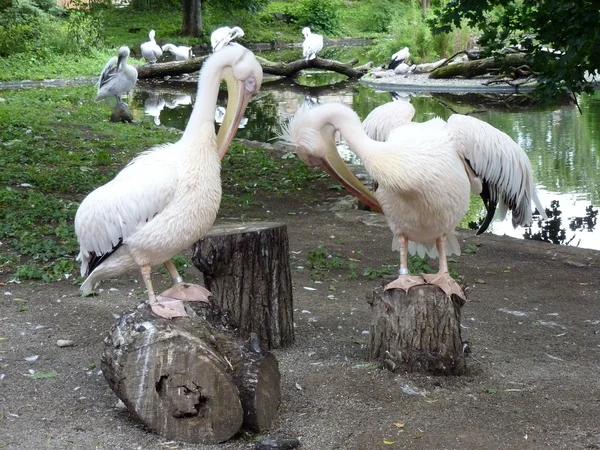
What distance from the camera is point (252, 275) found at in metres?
4.37

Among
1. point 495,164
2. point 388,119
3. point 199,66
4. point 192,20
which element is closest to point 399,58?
point 199,66

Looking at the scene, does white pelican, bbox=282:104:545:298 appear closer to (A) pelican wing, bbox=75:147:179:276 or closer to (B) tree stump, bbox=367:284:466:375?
(B) tree stump, bbox=367:284:466:375

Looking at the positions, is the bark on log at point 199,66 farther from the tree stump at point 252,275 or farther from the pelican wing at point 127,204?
the pelican wing at point 127,204

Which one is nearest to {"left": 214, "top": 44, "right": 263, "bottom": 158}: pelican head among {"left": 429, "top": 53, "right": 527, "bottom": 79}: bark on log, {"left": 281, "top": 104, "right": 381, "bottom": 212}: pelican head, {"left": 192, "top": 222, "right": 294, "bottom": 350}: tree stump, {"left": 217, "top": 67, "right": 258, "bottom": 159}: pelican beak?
{"left": 217, "top": 67, "right": 258, "bottom": 159}: pelican beak

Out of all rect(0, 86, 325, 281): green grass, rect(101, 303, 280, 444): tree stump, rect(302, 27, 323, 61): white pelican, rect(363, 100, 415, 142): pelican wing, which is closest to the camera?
rect(101, 303, 280, 444): tree stump

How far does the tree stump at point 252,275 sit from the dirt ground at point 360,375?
168mm

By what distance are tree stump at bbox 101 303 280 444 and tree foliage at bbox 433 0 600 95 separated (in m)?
Answer: 3.98

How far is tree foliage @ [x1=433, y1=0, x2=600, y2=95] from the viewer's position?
626 cm

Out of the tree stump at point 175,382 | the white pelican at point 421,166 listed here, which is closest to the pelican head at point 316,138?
the white pelican at point 421,166

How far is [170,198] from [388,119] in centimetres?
150

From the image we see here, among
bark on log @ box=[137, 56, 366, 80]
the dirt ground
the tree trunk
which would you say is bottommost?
the dirt ground

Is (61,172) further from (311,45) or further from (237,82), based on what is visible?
(311,45)

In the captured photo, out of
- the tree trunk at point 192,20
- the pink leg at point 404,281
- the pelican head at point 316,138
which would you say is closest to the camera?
the pelican head at point 316,138

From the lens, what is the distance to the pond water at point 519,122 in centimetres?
853
